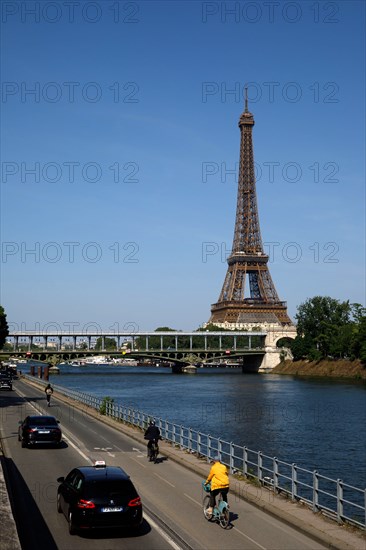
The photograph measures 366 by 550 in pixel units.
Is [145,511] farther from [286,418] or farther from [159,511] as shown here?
[286,418]

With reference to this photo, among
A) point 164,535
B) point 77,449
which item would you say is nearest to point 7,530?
point 164,535

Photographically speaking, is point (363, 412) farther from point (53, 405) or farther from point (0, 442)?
point (0, 442)

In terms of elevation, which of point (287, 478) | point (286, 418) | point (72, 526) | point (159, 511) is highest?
point (72, 526)

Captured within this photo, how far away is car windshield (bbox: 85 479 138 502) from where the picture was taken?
16.4 m

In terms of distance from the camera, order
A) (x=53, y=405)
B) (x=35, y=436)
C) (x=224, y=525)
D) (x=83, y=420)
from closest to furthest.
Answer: (x=224, y=525)
(x=35, y=436)
(x=83, y=420)
(x=53, y=405)

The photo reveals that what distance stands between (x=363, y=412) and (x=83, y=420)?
35023 mm

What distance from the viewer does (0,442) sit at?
3303cm

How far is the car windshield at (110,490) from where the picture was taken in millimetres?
16359

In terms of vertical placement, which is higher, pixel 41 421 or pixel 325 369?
pixel 41 421

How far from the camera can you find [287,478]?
25.3 m

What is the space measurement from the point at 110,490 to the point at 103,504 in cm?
37

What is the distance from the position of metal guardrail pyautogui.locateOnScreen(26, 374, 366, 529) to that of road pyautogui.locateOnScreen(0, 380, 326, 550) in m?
1.58

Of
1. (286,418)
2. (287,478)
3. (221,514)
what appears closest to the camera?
(221,514)

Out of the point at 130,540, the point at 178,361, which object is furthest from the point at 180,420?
the point at 178,361
